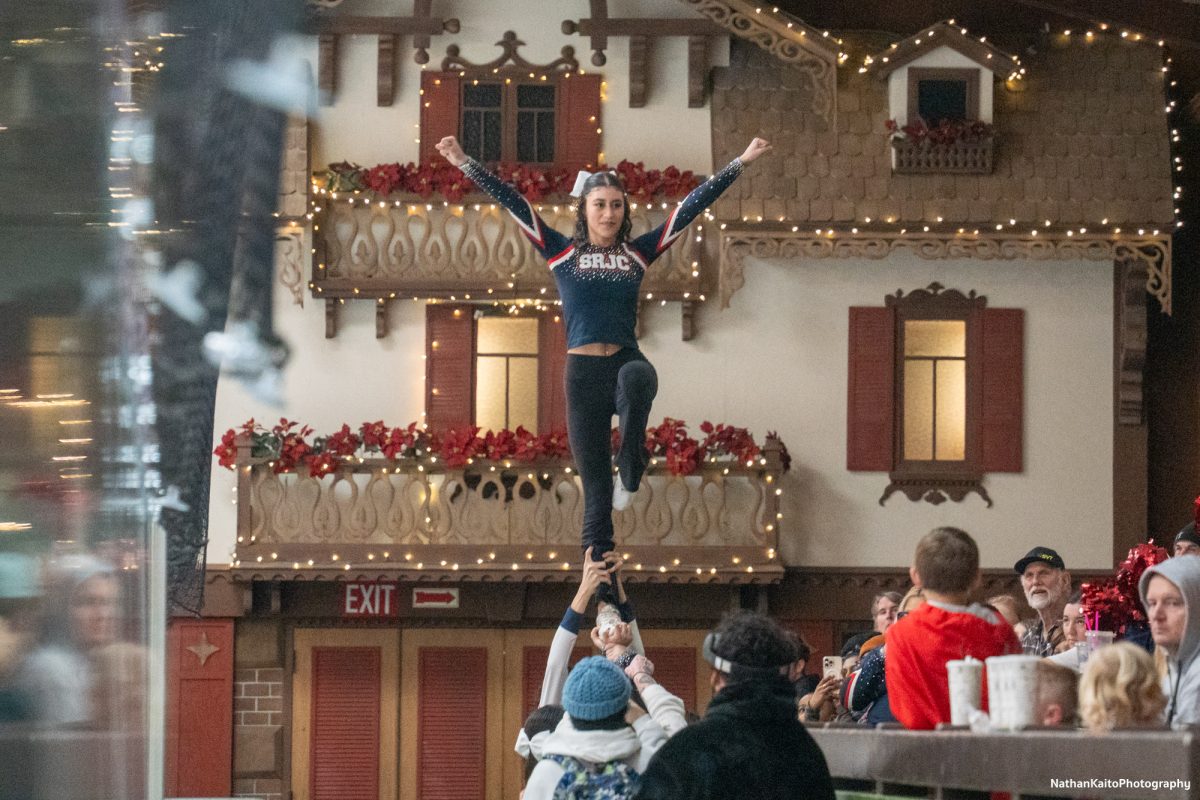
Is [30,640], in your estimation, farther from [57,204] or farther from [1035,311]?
[1035,311]

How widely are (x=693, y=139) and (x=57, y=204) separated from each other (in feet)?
57.1

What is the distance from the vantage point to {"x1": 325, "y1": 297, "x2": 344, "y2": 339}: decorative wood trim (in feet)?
59.6

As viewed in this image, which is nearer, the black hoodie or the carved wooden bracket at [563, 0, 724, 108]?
the black hoodie

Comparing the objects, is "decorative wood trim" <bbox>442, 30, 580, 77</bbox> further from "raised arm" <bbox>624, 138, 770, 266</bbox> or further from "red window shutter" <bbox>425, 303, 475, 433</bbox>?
"raised arm" <bbox>624, 138, 770, 266</bbox>

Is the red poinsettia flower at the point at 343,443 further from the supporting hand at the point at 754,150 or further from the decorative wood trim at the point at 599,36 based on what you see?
the supporting hand at the point at 754,150

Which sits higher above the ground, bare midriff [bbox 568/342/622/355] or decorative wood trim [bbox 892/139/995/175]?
decorative wood trim [bbox 892/139/995/175]

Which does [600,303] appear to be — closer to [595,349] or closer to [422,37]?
[595,349]

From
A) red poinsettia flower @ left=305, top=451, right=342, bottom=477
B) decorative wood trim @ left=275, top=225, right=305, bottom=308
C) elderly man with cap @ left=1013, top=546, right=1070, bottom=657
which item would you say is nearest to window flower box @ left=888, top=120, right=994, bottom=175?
decorative wood trim @ left=275, top=225, right=305, bottom=308

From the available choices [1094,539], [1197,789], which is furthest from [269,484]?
[1197,789]

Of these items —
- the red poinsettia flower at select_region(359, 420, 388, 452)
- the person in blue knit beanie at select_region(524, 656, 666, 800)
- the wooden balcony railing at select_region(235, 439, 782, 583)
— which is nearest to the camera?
the person in blue knit beanie at select_region(524, 656, 666, 800)

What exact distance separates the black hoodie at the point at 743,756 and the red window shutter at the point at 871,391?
1457cm

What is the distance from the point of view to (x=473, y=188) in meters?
17.7

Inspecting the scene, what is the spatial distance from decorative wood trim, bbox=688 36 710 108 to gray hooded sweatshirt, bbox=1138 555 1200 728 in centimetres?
1419

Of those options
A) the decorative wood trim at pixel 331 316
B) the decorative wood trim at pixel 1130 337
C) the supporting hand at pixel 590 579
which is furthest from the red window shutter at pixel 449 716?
the supporting hand at pixel 590 579
